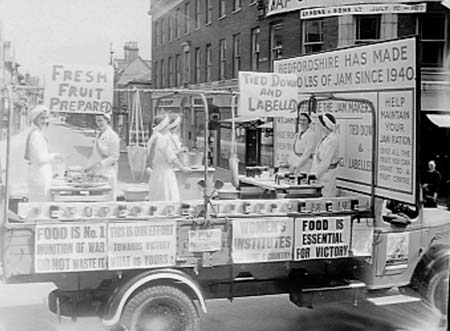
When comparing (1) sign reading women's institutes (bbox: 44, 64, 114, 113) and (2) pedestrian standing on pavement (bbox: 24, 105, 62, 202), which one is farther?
Answer: (2) pedestrian standing on pavement (bbox: 24, 105, 62, 202)

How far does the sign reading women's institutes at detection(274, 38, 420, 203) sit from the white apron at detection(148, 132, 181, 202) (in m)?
0.60

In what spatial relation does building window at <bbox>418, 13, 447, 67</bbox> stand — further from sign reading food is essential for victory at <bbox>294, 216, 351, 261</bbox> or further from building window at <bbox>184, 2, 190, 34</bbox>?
building window at <bbox>184, 2, 190, 34</bbox>

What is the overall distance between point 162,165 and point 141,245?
0.40 m

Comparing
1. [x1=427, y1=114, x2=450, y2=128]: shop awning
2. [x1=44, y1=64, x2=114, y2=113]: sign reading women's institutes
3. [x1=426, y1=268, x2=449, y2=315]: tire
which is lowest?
[x1=426, y1=268, x2=449, y2=315]: tire

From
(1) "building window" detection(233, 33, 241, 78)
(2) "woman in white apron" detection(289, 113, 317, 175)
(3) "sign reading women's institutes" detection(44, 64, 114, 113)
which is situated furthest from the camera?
(2) "woman in white apron" detection(289, 113, 317, 175)

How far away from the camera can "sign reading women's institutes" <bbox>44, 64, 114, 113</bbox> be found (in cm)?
236

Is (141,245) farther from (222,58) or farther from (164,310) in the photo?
(222,58)

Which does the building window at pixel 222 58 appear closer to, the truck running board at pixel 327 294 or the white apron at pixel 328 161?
the white apron at pixel 328 161

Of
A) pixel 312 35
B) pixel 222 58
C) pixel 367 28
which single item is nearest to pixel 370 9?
pixel 367 28

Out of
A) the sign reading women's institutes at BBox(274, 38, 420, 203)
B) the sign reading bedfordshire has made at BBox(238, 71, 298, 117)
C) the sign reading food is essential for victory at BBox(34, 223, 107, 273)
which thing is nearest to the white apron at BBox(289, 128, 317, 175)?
the sign reading women's institutes at BBox(274, 38, 420, 203)

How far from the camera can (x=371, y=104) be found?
294 centimetres

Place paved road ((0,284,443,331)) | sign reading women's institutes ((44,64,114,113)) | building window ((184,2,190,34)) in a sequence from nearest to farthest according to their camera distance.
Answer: sign reading women's institutes ((44,64,114,113))
paved road ((0,284,443,331))
building window ((184,2,190,34))

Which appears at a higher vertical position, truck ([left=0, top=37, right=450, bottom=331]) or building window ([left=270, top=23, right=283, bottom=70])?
building window ([left=270, top=23, right=283, bottom=70])

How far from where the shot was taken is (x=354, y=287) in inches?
114
